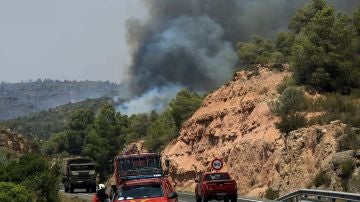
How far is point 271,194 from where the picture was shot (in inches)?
1561

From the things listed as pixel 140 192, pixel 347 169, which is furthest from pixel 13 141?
pixel 140 192

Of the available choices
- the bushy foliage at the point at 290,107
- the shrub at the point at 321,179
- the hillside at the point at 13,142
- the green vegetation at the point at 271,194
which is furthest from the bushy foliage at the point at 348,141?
the hillside at the point at 13,142

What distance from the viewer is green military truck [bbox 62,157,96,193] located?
52.7m

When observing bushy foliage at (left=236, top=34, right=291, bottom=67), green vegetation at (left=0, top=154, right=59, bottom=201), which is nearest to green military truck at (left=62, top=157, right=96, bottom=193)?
green vegetation at (left=0, top=154, right=59, bottom=201)

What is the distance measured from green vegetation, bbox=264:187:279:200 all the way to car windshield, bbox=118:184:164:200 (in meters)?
23.3

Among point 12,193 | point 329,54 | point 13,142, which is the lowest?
point 12,193

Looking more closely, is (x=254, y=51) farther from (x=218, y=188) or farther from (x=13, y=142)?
(x=218, y=188)

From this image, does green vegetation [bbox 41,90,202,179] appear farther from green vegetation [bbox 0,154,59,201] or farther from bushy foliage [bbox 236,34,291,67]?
green vegetation [bbox 0,154,59,201]

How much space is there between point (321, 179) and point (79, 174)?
82.9ft

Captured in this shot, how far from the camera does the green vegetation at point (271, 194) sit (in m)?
39.3

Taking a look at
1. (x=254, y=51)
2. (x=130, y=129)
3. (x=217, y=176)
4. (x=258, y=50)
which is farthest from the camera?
(x=130, y=129)

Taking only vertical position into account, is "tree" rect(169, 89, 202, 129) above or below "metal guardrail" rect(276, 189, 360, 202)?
above

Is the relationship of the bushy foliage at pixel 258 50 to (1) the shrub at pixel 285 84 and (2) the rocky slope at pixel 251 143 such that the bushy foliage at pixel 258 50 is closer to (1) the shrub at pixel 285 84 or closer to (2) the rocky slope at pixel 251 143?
(2) the rocky slope at pixel 251 143

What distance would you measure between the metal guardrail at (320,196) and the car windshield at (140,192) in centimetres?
627
